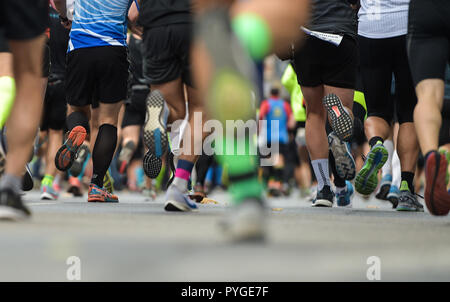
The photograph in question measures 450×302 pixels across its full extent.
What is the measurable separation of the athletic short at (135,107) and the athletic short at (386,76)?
3.63 metres

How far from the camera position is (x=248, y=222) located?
207 centimetres

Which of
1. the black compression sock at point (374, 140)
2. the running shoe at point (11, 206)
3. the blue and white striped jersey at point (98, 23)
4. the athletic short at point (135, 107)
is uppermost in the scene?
the blue and white striped jersey at point (98, 23)

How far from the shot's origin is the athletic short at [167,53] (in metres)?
4.70

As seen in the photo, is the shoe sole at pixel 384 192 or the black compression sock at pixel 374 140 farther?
the shoe sole at pixel 384 192

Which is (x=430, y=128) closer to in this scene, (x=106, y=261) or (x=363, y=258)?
(x=363, y=258)

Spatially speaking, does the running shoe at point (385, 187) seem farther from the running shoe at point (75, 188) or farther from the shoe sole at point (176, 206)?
the running shoe at point (75, 188)

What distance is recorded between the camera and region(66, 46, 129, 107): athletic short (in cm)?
607

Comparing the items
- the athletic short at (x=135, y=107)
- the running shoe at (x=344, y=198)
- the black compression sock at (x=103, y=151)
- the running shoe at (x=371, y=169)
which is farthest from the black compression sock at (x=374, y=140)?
the athletic short at (x=135, y=107)

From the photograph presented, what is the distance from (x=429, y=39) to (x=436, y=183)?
999 mm

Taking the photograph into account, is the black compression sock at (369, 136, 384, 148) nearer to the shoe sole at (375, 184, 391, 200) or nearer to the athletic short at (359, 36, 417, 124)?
the athletic short at (359, 36, 417, 124)

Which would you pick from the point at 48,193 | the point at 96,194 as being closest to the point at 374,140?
the point at 96,194

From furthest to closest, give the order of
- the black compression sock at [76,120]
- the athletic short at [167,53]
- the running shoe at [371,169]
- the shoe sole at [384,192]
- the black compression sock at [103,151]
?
the shoe sole at [384,192] < the black compression sock at [76,120] < the black compression sock at [103,151] < the running shoe at [371,169] < the athletic short at [167,53]

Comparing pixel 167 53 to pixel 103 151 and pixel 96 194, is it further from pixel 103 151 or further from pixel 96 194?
pixel 96 194

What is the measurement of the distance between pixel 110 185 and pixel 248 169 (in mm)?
4601
